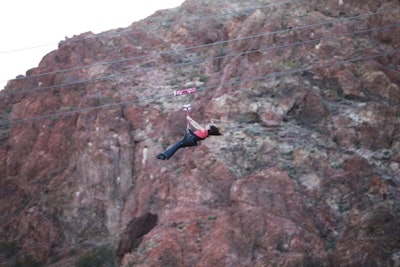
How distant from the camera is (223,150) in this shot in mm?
25031

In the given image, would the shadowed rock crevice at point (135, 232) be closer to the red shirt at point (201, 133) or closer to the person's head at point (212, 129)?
the red shirt at point (201, 133)

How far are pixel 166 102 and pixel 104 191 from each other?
5.46 metres

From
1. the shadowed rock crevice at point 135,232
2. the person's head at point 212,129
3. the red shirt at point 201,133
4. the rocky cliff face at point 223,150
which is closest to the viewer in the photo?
the person's head at point 212,129

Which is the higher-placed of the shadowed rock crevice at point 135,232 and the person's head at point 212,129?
the person's head at point 212,129

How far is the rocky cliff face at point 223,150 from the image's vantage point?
2166 centimetres

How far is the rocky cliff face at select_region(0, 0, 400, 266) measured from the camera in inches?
853

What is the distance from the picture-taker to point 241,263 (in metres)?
20.8

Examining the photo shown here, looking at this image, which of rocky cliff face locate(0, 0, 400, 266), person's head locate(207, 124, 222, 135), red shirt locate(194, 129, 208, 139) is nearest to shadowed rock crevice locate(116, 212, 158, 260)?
rocky cliff face locate(0, 0, 400, 266)

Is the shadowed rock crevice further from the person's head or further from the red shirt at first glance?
the person's head

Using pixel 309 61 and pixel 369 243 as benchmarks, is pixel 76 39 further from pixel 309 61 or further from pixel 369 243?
pixel 369 243

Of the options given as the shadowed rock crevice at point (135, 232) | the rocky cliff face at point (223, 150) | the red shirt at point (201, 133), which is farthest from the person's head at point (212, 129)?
the shadowed rock crevice at point (135, 232)

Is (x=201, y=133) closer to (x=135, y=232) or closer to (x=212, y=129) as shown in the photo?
(x=212, y=129)

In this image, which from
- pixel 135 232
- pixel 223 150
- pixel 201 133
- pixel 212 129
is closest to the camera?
pixel 212 129

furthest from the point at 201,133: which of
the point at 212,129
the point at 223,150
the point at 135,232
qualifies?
the point at 135,232
